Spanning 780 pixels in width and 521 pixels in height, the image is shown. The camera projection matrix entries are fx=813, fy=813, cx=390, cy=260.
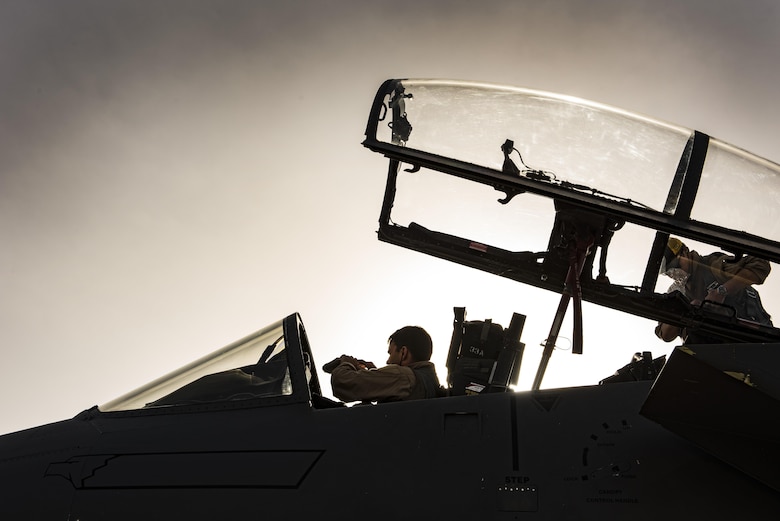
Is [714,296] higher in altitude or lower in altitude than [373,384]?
higher

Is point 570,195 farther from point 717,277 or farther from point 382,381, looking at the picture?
point 382,381

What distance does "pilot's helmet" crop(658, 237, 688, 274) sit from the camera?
561 cm

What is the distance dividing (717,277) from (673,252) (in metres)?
0.33

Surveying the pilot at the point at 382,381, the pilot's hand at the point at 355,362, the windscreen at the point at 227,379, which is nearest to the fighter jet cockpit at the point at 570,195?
the pilot at the point at 382,381

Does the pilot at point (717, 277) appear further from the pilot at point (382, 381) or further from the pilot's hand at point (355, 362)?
the pilot's hand at point (355, 362)

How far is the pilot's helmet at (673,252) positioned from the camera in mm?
5605

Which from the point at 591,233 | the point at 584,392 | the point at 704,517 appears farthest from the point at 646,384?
the point at 591,233

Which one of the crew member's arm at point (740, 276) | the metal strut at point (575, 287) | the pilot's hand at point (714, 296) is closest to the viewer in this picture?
the crew member's arm at point (740, 276)

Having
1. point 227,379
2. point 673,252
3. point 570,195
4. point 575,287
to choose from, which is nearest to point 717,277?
point 673,252

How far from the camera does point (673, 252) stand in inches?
221

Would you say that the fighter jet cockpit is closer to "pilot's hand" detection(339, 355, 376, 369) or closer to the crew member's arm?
the crew member's arm

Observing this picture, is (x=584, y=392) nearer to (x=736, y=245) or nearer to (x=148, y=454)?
(x=736, y=245)

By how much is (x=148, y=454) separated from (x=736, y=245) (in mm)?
3875

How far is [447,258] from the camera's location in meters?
6.16
